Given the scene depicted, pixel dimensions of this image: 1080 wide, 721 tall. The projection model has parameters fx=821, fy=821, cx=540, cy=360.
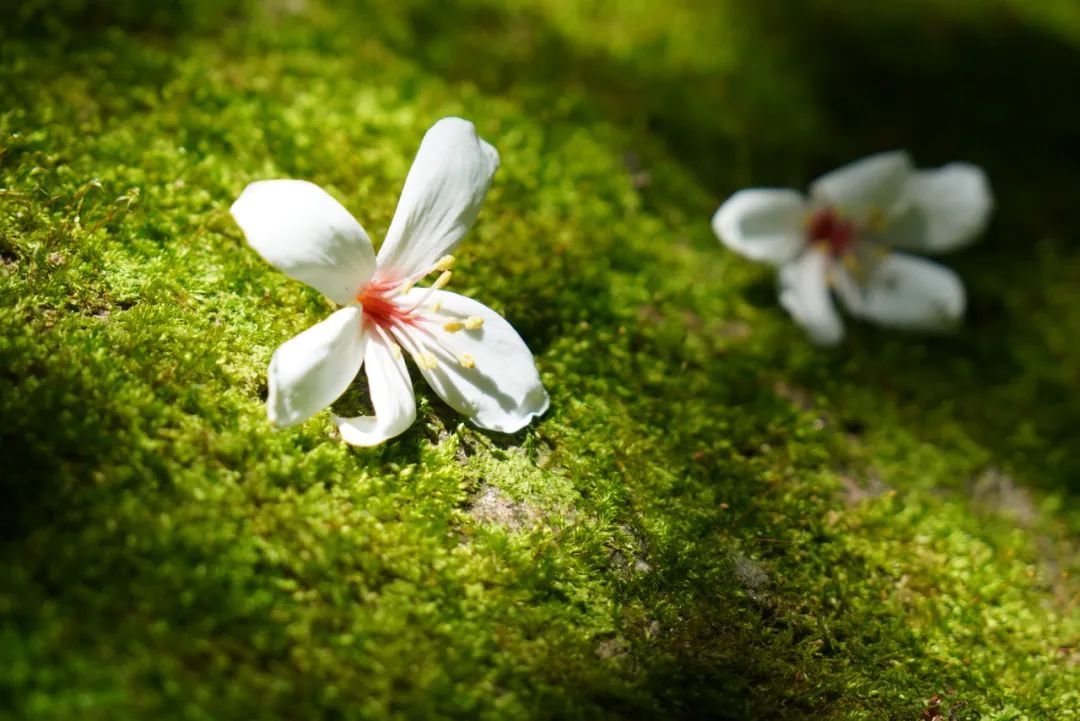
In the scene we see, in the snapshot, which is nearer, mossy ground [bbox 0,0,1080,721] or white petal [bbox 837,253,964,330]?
mossy ground [bbox 0,0,1080,721]

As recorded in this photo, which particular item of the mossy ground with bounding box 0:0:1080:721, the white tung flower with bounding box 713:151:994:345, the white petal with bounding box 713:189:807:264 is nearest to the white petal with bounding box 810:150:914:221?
the white tung flower with bounding box 713:151:994:345

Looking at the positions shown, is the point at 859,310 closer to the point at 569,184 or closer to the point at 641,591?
the point at 569,184

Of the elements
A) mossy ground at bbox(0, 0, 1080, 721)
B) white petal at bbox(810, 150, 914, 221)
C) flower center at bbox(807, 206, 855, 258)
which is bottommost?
mossy ground at bbox(0, 0, 1080, 721)

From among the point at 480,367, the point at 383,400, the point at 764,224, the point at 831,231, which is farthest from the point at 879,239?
the point at 383,400

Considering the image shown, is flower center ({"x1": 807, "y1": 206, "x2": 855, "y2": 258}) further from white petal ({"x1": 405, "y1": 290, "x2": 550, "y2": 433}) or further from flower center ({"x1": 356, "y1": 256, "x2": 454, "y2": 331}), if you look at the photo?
flower center ({"x1": 356, "y1": 256, "x2": 454, "y2": 331})

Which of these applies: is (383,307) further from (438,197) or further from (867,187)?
(867,187)

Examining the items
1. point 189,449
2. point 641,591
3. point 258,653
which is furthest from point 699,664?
point 189,449
